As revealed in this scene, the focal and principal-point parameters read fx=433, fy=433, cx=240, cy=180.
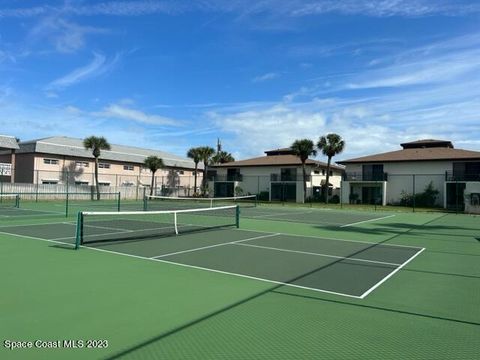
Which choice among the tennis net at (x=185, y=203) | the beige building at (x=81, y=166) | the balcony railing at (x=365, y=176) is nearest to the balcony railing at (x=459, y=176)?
the balcony railing at (x=365, y=176)

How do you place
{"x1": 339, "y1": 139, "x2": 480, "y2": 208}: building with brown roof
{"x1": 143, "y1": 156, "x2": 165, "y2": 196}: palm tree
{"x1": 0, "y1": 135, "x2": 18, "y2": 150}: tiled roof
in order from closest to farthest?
{"x1": 339, "y1": 139, "x2": 480, "y2": 208}: building with brown roof
{"x1": 0, "y1": 135, "x2": 18, "y2": 150}: tiled roof
{"x1": 143, "y1": 156, "x2": 165, "y2": 196}: palm tree

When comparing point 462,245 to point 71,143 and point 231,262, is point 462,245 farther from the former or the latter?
point 71,143

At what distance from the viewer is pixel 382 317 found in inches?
237

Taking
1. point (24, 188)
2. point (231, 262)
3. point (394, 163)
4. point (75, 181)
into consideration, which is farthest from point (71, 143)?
point (231, 262)

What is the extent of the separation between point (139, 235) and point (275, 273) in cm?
731

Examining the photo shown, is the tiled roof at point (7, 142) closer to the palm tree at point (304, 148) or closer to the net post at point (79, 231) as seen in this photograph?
the palm tree at point (304, 148)

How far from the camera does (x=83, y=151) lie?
5447cm

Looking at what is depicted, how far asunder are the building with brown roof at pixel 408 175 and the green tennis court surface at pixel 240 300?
117ft

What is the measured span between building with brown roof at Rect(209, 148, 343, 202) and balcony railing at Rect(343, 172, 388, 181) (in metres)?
5.17

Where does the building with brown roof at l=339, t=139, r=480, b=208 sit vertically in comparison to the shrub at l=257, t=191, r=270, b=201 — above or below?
above

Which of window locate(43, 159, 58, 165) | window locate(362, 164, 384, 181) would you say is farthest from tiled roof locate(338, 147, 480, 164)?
window locate(43, 159, 58, 165)

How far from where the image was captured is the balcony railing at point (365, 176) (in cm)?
4978

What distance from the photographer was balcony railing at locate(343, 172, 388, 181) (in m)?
49.8

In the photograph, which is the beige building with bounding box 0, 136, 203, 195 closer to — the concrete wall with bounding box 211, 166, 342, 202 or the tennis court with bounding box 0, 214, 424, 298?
the concrete wall with bounding box 211, 166, 342, 202
